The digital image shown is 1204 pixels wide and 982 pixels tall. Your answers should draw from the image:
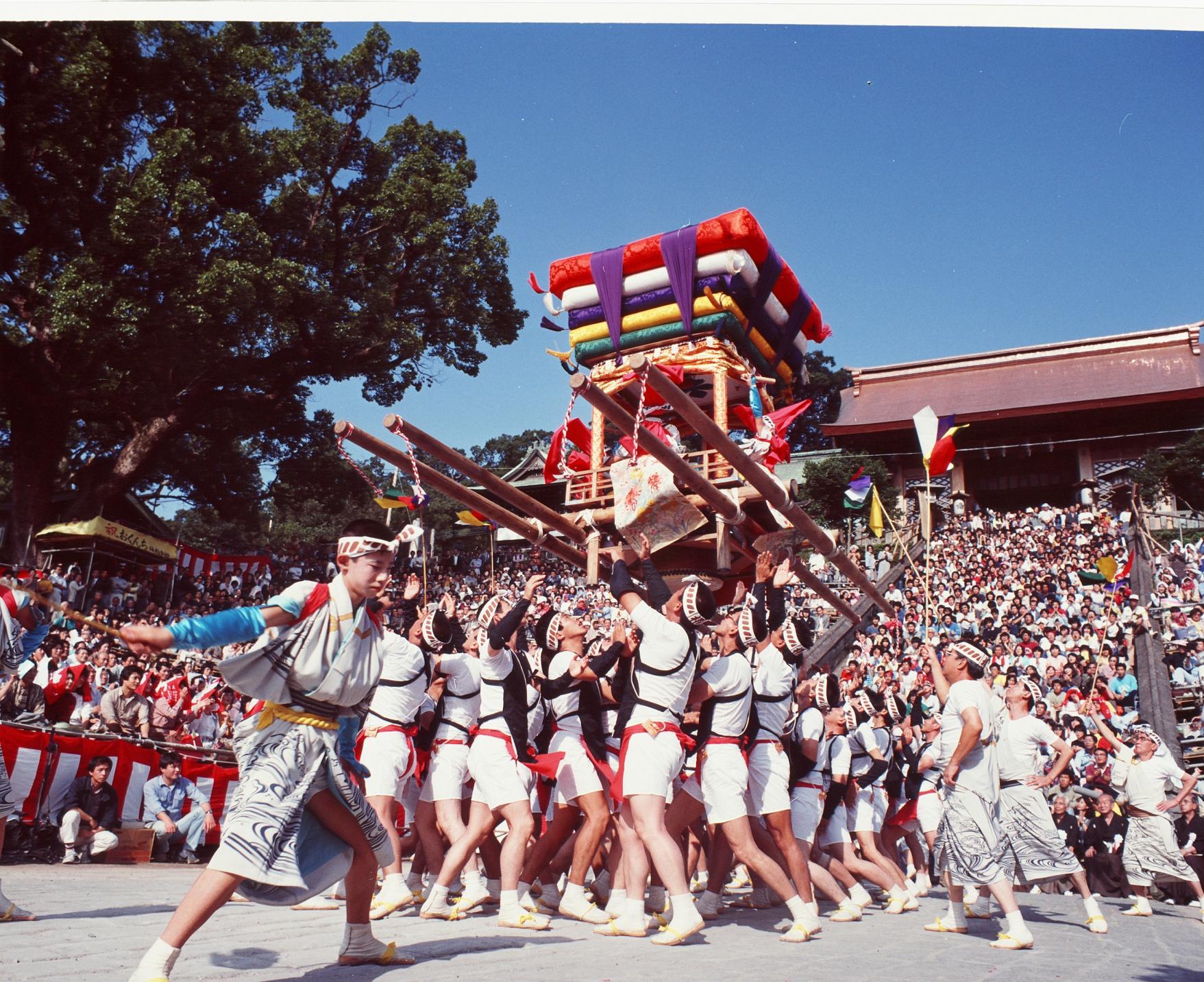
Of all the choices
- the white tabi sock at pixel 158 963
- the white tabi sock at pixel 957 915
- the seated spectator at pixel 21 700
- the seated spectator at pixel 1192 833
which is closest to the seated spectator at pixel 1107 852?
the seated spectator at pixel 1192 833

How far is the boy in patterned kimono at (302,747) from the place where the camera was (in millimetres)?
2936

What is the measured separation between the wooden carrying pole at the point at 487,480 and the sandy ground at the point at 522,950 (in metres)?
3.34

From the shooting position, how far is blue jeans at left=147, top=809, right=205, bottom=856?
850 centimetres

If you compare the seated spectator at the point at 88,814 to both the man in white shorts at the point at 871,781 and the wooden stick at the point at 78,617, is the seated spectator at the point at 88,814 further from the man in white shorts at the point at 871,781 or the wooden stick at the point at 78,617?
the man in white shorts at the point at 871,781

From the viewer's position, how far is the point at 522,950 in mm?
3875

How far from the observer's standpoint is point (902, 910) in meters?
6.45

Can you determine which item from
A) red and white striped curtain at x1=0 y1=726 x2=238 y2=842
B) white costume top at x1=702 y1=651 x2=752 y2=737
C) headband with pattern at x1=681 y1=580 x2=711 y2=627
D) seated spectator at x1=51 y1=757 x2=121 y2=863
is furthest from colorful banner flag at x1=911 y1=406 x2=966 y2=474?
seated spectator at x1=51 y1=757 x2=121 y2=863

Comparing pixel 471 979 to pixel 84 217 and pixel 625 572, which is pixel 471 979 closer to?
pixel 625 572

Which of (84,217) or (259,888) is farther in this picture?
(84,217)

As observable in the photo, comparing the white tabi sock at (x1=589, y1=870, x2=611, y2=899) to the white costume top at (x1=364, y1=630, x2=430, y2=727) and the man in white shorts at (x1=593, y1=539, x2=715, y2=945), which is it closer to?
the man in white shorts at (x1=593, y1=539, x2=715, y2=945)

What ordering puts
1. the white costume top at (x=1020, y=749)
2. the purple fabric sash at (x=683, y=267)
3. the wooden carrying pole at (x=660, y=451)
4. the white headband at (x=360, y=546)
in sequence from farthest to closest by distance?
the purple fabric sash at (x=683, y=267) < the wooden carrying pole at (x=660, y=451) < the white costume top at (x=1020, y=749) < the white headband at (x=360, y=546)

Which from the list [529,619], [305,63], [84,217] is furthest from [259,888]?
[305,63]

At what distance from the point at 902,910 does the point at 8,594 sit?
224 inches

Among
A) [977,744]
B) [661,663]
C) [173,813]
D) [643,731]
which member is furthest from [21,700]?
[977,744]
